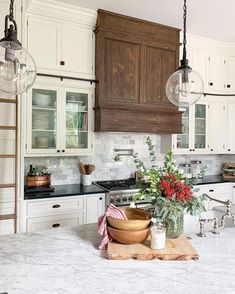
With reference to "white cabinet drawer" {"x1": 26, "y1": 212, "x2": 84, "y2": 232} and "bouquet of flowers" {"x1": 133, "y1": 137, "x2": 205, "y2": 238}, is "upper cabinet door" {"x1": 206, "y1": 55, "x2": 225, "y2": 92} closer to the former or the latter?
"white cabinet drawer" {"x1": 26, "y1": 212, "x2": 84, "y2": 232}

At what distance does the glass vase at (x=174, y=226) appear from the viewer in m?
1.39

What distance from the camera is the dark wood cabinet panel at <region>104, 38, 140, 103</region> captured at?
3.08m

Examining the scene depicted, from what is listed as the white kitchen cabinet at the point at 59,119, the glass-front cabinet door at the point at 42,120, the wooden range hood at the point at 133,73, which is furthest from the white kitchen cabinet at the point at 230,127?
the glass-front cabinet door at the point at 42,120

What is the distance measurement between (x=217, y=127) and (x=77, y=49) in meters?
2.39

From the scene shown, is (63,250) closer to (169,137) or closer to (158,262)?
(158,262)

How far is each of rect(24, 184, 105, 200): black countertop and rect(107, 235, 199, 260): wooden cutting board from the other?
1456 millimetres

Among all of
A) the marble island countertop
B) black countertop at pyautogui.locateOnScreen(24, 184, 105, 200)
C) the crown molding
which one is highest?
the crown molding

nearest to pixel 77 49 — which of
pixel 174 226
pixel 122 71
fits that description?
pixel 122 71

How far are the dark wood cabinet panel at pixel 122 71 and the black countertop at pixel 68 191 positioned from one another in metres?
1.06

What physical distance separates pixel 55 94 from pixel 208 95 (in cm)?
230

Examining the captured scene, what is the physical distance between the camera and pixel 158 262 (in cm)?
124

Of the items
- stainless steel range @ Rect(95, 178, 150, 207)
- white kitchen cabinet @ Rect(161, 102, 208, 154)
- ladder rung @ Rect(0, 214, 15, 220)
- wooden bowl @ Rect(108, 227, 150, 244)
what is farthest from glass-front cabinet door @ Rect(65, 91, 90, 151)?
wooden bowl @ Rect(108, 227, 150, 244)

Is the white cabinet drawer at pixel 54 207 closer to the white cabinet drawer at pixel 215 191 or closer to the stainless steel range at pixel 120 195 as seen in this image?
the stainless steel range at pixel 120 195

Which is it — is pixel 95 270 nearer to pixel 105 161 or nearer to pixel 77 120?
pixel 77 120
